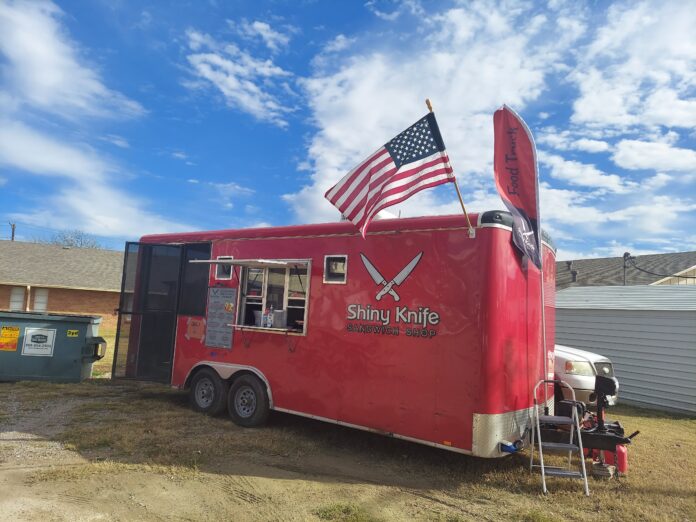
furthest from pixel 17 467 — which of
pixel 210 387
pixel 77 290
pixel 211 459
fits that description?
pixel 77 290

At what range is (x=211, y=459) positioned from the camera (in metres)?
5.88

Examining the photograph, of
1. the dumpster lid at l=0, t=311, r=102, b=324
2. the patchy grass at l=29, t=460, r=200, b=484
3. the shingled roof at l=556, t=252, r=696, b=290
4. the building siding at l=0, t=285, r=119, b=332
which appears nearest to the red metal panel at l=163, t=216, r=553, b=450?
the patchy grass at l=29, t=460, r=200, b=484

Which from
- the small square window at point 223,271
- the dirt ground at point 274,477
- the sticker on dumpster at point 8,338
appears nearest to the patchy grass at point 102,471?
the dirt ground at point 274,477

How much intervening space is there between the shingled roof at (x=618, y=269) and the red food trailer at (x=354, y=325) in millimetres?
16766

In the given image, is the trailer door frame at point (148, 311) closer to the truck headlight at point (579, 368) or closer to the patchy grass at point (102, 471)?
the patchy grass at point (102, 471)

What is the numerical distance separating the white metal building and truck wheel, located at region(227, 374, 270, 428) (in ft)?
29.5

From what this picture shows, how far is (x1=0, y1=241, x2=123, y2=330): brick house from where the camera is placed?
24.0 metres

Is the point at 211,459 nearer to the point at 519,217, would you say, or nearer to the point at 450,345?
A: the point at 450,345

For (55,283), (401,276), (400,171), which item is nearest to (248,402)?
(401,276)

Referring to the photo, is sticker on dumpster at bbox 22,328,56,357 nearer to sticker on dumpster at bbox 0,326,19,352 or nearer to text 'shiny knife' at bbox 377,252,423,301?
sticker on dumpster at bbox 0,326,19,352

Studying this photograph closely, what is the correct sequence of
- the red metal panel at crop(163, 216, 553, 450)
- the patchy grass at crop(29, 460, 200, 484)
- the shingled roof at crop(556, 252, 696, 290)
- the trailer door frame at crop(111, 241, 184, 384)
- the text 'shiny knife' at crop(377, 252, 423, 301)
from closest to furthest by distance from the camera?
the patchy grass at crop(29, 460, 200, 484) → the red metal panel at crop(163, 216, 553, 450) → the text 'shiny knife' at crop(377, 252, 423, 301) → the trailer door frame at crop(111, 241, 184, 384) → the shingled roof at crop(556, 252, 696, 290)

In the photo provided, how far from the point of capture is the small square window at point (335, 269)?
260 inches

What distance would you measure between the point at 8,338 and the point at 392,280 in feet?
28.7

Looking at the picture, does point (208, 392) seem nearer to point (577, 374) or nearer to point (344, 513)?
point (344, 513)
